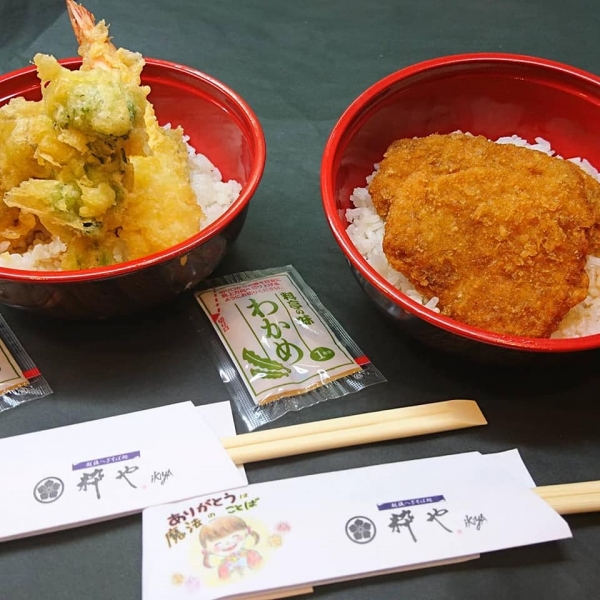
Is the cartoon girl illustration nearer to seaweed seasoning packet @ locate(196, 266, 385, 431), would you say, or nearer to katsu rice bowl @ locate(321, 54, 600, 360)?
seaweed seasoning packet @ locate(196, 266, 385, 431)

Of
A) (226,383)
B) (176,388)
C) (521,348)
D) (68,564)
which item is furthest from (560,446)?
(68,564)

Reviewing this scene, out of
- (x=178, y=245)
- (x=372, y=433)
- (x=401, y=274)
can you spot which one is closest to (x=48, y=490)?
(x=178, y=245)

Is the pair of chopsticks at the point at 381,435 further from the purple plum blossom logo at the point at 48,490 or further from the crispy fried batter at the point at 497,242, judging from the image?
the purple plum blossom logo at the point at 48,490

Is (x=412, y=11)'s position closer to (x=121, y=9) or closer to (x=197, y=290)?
(x=121, y=9)

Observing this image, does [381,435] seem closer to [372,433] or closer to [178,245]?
[372,433]

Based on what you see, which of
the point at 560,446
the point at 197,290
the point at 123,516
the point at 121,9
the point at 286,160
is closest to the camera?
the point at 123,516

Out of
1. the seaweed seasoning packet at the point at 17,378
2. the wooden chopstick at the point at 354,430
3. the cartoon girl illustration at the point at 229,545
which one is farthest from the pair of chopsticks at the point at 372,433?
the seaweed seasoning packet at the point at 17,378
